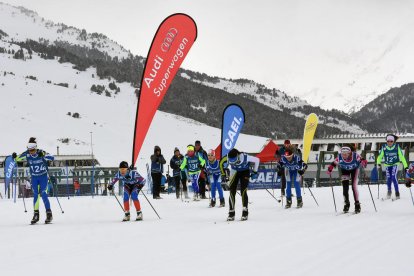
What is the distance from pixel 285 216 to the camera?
11.2 metres

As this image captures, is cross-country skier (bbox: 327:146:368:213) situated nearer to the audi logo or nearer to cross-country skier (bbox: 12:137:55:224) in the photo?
the audi logo

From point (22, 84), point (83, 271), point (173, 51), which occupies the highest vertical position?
point (22, 84)

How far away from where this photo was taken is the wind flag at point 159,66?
12.4 metres

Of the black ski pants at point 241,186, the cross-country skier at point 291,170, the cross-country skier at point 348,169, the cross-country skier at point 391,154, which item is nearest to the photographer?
the black ski pants at point 241,186

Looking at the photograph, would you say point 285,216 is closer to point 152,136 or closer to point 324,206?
point 324,206

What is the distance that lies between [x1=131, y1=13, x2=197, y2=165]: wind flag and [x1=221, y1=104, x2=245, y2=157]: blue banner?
4424mm

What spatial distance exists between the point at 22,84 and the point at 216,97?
68.0m

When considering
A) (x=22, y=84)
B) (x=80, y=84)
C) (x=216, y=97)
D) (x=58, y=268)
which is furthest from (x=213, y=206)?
(x=216, y=97)

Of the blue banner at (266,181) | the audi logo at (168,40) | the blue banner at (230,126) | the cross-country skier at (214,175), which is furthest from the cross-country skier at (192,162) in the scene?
the blue banner at (266,181)

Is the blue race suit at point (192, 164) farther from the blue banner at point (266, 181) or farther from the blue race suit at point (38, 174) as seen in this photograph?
the blue banner at point (266, 181)

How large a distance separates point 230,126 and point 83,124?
63199mm

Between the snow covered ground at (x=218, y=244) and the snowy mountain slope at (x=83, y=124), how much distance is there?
4795 centimetres

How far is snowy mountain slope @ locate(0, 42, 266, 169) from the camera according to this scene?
65375 mm

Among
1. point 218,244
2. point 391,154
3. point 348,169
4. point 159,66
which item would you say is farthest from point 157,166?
point 218,244
